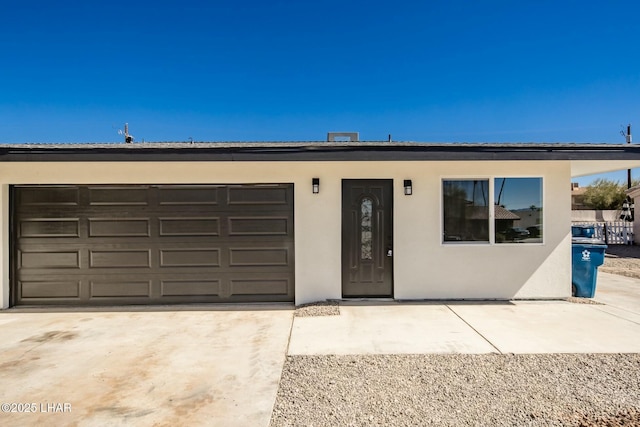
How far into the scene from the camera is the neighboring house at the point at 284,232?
557 cm

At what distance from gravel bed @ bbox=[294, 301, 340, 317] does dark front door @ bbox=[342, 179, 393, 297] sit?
402mm

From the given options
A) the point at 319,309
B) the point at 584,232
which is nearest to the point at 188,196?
the point at 319,309

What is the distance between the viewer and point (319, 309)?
16.9 feet

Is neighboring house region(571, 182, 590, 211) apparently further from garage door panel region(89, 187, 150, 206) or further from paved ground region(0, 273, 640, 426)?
garage door panel region(89, 187, 150, 206)

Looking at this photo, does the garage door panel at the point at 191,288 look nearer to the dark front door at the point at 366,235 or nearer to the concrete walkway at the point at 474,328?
the concrete walkway at the point at 474,328

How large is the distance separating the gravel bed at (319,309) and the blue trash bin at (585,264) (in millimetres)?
4421

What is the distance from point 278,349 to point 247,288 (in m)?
2.15

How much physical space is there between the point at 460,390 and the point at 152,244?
518 cm

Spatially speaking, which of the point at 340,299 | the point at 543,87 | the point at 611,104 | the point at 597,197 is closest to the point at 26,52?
the point at 340,299

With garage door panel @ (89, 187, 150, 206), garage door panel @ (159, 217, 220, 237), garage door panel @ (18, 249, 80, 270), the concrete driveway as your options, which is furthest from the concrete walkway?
garage door panel @ (18, 249, 80, 270)

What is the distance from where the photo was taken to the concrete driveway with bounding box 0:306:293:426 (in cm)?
249

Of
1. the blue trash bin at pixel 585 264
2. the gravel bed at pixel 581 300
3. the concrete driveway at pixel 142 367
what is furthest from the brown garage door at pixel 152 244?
the blue trash bin at pixel 585 264

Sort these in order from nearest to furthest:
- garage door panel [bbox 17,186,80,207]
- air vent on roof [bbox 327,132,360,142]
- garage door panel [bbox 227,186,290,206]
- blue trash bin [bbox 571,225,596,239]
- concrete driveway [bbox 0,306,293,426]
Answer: concrete driveway [bbox 0,306,293,426] < garage door panel [bbox 17,186,80,207] < garage door panel [bbox 227,186,290,206] < blue trash bin [bbox 571,225,596,239] < air vent on roof [bbox 327,132,360,142]

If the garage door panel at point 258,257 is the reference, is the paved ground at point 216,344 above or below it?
below
